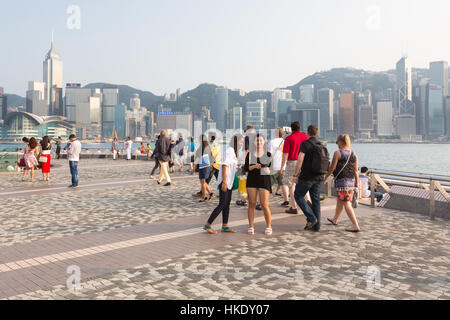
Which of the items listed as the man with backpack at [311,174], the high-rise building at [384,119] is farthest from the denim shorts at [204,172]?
the high-rise building at [384,119]

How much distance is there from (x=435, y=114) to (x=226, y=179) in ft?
622

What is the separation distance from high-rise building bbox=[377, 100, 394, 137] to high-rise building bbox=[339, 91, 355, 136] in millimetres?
11202

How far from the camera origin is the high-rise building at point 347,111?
575 feet

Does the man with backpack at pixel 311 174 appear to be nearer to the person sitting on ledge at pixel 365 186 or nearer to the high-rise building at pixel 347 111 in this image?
the person sitting on ledge at pixel 365 186

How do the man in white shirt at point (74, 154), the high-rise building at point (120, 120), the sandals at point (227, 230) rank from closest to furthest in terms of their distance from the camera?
the sandals at point (227, 230) < the man in white shirt at point (74, 154) < the high-rise building at point (120, 120)

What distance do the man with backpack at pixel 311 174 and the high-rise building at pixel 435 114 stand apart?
184m

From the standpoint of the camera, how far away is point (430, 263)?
208 inches

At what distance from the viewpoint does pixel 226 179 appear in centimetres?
688

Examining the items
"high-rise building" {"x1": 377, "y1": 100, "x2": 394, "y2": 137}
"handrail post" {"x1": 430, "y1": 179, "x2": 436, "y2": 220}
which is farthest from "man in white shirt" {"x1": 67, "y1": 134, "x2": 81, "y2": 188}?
"high-rise building" {"x1": 377, "y1": 100, "x2": 394, "y2": 137}

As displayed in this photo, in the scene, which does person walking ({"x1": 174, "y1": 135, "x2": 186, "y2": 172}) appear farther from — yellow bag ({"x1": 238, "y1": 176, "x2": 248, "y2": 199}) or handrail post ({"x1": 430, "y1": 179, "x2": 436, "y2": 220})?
handrail post ({"x1": 430, "y1": 179, "x2": 436, "y2": 220})

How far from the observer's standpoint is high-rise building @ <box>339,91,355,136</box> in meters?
Answer: 175

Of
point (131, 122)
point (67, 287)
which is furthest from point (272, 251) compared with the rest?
point (131, 122)

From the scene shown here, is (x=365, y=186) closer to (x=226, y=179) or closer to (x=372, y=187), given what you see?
(x=372, y=187)

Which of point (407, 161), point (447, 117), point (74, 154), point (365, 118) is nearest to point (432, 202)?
point (74, 154)
